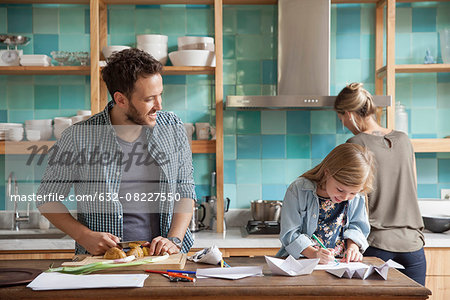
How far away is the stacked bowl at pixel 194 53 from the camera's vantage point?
127 inches

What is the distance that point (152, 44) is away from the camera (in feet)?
11.0

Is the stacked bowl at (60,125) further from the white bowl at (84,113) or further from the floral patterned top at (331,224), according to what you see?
the floral patterned top at (331,224)

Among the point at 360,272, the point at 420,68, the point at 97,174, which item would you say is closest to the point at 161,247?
the point at 97,174

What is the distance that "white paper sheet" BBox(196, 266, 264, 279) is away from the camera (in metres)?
1.62

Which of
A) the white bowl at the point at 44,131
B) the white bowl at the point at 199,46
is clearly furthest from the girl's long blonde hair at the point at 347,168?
the white bowl at the point at 44,131

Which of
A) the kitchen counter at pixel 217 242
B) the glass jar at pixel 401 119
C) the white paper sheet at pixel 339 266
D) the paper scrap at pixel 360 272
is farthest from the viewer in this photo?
the glass jar at pixel 401 119

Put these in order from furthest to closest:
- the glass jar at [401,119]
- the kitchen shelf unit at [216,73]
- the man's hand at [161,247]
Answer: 1. the glass jar at [401,119]
2. the kitchen shelf unit at [216,73]
3. the man's hand at [161,247]

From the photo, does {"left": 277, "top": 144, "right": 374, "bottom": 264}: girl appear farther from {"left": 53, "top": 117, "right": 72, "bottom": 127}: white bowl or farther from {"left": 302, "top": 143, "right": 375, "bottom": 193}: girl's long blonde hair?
{"left": 53, "top": 117, "right": 72, "bottom": 127}: white bowl

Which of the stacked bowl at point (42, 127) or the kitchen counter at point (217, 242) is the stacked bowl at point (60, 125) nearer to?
the stacked bowl at point (42, 127)

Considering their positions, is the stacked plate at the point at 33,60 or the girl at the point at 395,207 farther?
the stacked plate at the point at 33,60

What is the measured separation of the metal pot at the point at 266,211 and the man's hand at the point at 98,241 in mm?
1617

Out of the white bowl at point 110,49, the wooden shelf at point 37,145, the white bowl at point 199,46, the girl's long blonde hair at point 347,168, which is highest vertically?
the white bowl at point 199,46

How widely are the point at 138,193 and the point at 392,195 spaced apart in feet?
4.15

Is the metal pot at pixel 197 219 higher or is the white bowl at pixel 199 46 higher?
the white bowl at pixel 199 46
